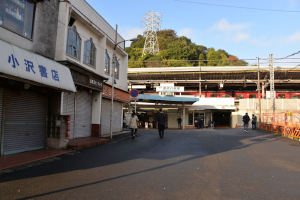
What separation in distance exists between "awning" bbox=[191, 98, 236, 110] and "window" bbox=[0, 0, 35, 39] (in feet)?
85.8

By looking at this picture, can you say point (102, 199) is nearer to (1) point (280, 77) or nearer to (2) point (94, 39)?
(2) point (94, 39)

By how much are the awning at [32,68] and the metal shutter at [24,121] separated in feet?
3.96

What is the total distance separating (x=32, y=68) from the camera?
26.0ft

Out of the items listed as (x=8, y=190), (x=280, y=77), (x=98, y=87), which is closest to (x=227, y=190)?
(x=8, y=190)

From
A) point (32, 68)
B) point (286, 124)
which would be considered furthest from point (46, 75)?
point (286, 124)

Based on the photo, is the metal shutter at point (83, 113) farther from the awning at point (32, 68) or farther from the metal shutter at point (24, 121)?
the awning at point (32, 68)

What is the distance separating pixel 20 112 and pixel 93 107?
571 centimetres

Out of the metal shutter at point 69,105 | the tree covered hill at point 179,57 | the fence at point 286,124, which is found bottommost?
the fence at point 286,124

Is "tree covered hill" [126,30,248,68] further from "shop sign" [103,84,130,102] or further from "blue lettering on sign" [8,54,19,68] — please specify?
"blue lettering on sign" [8,54,19,68]

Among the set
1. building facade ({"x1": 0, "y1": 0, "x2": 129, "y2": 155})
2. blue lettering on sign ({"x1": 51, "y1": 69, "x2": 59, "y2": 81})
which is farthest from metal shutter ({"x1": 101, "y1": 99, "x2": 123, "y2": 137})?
blue lettering on sign ({"x1": 51, "y1": 69, "x2": 59, "y2": 81})

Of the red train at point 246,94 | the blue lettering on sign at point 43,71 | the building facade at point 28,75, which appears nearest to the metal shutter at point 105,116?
the building facade at point 28,75

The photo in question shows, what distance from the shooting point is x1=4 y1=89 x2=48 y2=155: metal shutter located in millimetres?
8219

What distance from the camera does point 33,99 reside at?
9.42m

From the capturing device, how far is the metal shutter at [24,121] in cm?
822
